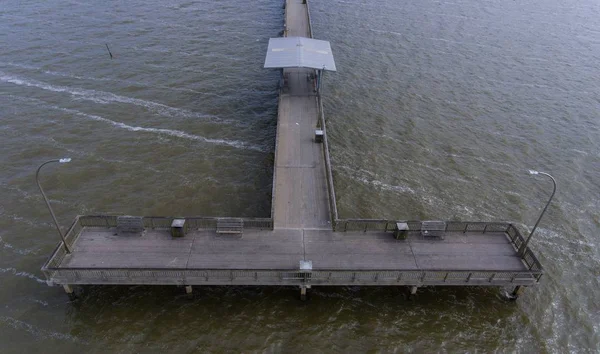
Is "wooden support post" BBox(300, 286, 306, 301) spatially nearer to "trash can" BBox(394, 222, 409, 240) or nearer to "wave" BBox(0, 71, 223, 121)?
"trash can" BBox(394, 222, 409, 240)

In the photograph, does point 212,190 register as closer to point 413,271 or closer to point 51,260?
point 51,260

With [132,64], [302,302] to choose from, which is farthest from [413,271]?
[132,64]

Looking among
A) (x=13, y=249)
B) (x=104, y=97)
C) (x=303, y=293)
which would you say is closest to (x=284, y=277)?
(x=303, y=293)

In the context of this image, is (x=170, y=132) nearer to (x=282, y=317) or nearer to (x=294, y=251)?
(x=294, y=251)

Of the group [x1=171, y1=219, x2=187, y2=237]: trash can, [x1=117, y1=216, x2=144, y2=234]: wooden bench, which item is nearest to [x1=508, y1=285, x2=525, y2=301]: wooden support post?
[x1=171, y1=219, x2=187, y2=237]: trash can

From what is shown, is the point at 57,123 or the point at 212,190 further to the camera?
the point at 57,123

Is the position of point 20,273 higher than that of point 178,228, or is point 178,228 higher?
point 178,228
